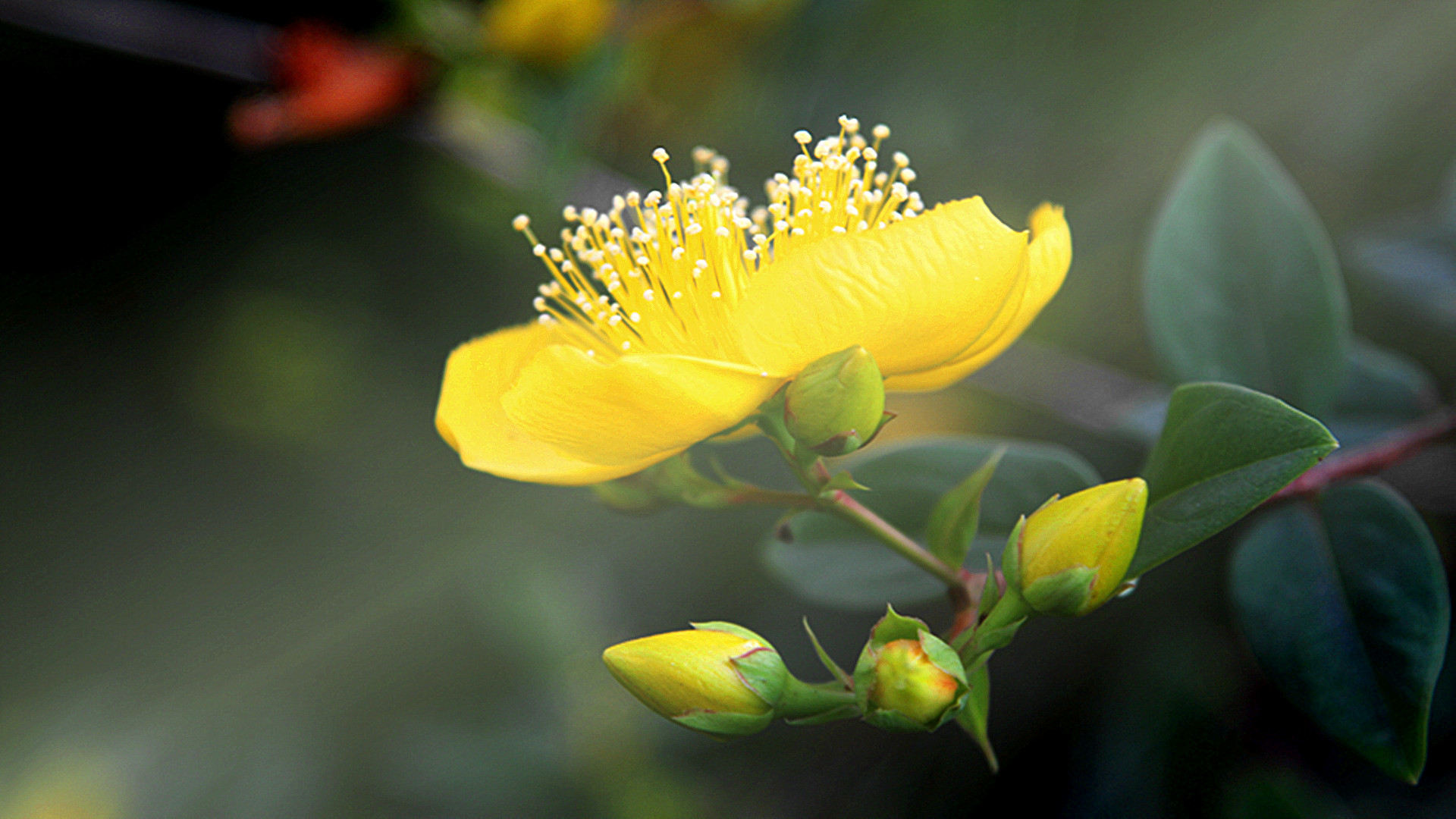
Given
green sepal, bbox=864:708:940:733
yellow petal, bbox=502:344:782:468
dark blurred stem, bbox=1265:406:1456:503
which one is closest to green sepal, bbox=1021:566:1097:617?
green sepal, bbox=864:708:940:733

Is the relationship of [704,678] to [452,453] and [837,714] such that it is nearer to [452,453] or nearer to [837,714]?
[837,714]

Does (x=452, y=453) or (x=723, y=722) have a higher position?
(x=452, y=453)

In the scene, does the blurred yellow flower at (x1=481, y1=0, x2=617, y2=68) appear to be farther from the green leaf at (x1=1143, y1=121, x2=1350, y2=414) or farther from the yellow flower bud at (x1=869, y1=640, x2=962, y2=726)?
the yellow flower bud at (x1=869, y1=640, x2=962, y2=726)

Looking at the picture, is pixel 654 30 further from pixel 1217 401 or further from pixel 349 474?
pixel 349 474

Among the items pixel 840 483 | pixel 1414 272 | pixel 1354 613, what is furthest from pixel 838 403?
pixel 1414 272

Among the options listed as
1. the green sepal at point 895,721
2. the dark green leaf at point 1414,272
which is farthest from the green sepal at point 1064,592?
the dark green leaf at point 1414,272
